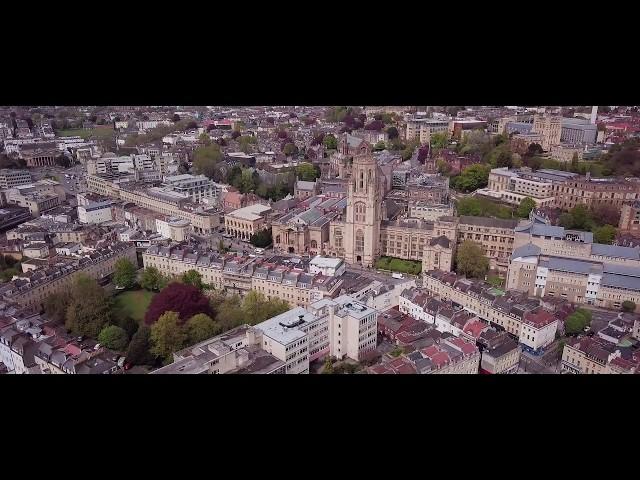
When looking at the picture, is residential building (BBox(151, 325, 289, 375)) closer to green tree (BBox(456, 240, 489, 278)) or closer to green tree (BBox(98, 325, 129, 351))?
green tree (BBox(98, 325, 129, 351))

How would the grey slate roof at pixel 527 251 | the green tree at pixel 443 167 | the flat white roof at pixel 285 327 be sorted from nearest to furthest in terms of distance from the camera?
the flat white roof at pixel 285 327
the grey slate roof at pixel 527 251
the green tree at pixel 443 167

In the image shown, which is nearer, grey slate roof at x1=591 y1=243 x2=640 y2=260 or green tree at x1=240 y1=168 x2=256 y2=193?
grey slate roof at x1=591 y1=243 x2=640 y2=260

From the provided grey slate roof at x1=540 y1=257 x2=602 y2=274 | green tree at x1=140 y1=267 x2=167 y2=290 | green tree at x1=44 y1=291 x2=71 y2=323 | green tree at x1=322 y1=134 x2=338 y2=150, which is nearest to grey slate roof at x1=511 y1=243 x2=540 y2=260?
grey slate roof at x1=540 y1=257 x2=602 y2=274

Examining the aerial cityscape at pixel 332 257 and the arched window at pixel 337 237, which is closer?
the aerial cityscape at pixel 332 257

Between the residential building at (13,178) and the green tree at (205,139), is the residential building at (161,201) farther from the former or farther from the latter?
the green tree at (205,139)

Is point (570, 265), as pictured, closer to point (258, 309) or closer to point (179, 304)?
point (258, 309)

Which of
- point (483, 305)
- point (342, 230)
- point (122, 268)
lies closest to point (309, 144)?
point (342, 230)

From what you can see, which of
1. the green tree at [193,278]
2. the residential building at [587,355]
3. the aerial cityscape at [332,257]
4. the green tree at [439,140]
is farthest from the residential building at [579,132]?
the green tree at [193,278]
